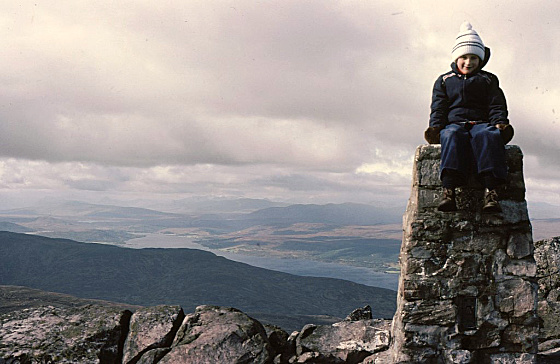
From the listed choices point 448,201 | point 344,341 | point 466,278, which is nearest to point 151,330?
point 344,341

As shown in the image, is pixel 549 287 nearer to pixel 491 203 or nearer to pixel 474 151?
pixel 491 203

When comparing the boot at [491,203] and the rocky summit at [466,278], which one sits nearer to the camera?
the boot at [491,203]

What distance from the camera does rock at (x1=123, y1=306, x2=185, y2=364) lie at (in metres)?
9.35

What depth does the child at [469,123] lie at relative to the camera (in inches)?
243

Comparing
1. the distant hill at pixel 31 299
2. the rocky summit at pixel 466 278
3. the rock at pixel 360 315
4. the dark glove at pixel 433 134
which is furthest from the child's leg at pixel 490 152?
the distant hill at pixel 31 299

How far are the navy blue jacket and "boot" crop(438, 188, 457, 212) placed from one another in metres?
1.16

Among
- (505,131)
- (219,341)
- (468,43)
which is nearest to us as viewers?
(505,131)

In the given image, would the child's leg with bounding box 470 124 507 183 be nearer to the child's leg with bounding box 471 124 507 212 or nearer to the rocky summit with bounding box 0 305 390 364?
the child's leg with bounding box 471 124 507 212

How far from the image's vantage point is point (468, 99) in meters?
6.68

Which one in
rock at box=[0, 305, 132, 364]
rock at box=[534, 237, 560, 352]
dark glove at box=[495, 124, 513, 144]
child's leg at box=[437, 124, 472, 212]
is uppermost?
dark glove at box=[495, 124, 513, 144]

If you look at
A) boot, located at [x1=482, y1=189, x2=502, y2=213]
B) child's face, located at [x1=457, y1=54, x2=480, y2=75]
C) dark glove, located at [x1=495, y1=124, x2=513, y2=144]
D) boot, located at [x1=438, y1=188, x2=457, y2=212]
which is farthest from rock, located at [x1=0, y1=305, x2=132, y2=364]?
child's face, located at [x1=457, y1=54, x2=480, y2=75]

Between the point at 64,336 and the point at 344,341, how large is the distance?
6.36m

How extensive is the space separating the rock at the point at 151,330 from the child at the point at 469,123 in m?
6.74

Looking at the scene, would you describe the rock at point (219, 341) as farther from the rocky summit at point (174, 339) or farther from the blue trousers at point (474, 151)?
the blue trousers at point (474, 151)
